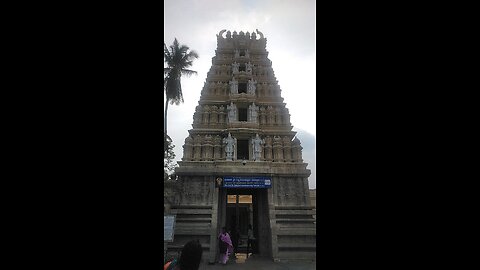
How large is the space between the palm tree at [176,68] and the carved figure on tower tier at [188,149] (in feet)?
22.8

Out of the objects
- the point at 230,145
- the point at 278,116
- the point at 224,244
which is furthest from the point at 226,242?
the point at 278,116

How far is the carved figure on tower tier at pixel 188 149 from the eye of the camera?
14633mm

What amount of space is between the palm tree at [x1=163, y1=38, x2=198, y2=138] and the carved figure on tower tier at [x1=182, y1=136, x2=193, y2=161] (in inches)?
274

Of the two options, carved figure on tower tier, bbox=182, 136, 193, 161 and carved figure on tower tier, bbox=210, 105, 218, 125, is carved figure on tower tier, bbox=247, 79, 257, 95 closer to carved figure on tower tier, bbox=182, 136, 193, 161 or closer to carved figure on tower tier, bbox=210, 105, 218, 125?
carved figure on tower tier, bbox=210, 105, 218, 125

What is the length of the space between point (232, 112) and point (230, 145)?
6.91ft

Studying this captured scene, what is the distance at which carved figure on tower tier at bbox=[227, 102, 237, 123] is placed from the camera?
15670mm

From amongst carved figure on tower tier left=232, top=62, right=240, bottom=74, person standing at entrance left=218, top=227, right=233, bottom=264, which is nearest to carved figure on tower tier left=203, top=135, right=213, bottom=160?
person standing at entrance left=218, top=227, right=233, bottom=264

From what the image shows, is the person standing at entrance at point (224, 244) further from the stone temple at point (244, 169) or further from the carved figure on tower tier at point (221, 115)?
the carved figure on tower tier at point (221, 115)

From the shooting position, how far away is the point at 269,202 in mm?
13664

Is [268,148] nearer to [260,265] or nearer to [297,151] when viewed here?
[297,151]
